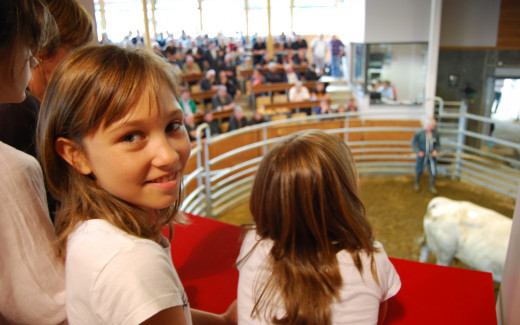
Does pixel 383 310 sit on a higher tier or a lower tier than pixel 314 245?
lower

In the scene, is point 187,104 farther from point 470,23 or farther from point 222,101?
point 470,23

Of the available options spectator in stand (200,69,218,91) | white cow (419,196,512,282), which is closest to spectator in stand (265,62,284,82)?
spectator in stand (200,69,218,91)

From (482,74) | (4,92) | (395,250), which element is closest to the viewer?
(4,92)


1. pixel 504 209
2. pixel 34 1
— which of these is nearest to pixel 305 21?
pixel 504 209

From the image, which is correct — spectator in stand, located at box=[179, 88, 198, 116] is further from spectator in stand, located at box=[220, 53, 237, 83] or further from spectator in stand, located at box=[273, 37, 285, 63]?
spectator in stand, located at box=[273, 37, 285, 63]

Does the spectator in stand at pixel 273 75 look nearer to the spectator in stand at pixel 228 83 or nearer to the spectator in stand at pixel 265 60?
the spectator in stand at pixel 265 60

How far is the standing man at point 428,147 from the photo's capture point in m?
4.81

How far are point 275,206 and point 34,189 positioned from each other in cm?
43

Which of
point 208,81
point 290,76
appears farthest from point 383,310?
point 290,76

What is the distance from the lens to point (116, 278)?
46 cm

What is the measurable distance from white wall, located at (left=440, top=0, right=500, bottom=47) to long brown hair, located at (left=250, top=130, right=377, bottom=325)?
4.21 metres

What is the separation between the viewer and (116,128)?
51 centimetres

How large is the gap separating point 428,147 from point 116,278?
5053mm

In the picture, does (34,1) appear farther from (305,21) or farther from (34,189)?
(305,21)
